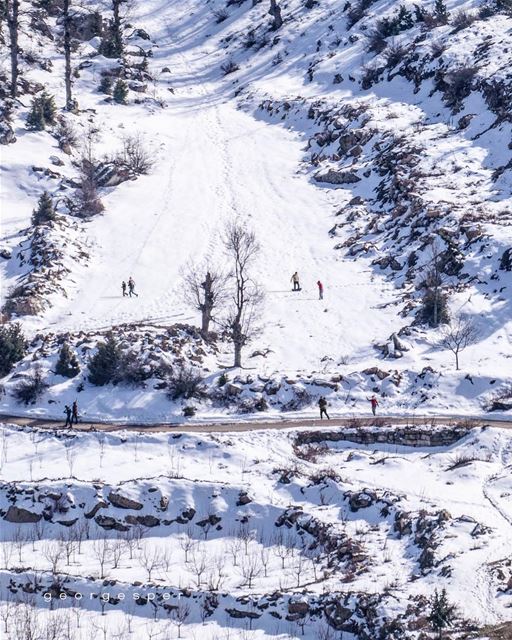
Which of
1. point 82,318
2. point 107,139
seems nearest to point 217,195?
point 107,139

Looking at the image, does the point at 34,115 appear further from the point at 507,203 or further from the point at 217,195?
the point at 507,203

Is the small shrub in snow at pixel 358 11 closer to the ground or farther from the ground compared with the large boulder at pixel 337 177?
farther from the ground

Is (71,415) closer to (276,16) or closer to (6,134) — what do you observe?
(6,134)

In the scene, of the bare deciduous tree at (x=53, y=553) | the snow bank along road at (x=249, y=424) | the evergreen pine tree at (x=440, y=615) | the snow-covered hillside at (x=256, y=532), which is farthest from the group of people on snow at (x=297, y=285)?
the evergreen pine tree at (x=440, y=615)

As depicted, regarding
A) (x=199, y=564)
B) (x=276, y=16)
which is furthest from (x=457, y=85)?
(x=199, y=564)

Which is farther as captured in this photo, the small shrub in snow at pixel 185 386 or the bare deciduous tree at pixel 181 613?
the small shrub in snow at pixel 185 386

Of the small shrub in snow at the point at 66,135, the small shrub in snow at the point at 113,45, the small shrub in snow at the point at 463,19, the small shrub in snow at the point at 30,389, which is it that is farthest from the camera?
the small shrub in snow at the point at 113,45

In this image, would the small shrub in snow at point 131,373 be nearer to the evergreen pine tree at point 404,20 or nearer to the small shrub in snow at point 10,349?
the small shrub in snow at point 10,349

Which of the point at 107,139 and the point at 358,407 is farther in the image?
the point at 107,139

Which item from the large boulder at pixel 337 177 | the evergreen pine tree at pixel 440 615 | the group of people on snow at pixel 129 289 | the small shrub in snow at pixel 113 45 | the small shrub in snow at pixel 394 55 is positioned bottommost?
the group of people on snow at pixel 129 289
